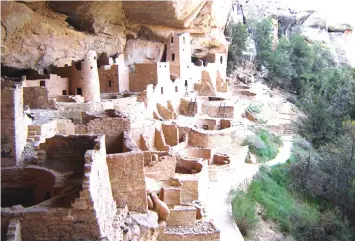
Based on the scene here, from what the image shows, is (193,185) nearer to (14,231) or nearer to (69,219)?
(69,219)

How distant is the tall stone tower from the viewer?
1767 centimetres

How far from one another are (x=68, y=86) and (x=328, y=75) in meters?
24.1

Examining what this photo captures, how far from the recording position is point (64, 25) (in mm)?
19609

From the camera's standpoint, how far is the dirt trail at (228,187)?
12500 millimetres

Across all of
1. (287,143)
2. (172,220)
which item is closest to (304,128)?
(287,143)

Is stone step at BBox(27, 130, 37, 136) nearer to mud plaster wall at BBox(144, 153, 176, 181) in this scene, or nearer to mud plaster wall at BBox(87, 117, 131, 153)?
mud plaster wall at BBox(87, 117, 131, 153)

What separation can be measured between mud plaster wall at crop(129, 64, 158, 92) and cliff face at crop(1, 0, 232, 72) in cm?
240

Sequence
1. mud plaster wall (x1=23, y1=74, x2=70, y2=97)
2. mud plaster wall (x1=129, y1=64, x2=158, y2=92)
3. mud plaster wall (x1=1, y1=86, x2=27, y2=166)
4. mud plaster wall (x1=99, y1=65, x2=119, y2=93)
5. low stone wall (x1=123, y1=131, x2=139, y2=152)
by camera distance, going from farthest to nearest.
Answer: mud plaster wall (x1=129, y1=64, x2=158, y2=92), mud plaster wall (x1=99, y1=65, x2=119, y2=93), mud plaster wall (x1=23, y1=74, x2=70, y2=97), low stone wall (x1=123, y1=131, x2=139, y2=152), mud plaster wall (x1=1, y1=86, x2=27, y2=166)

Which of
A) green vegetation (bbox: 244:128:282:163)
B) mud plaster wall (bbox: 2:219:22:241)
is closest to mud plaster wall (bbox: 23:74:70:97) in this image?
green vegetation (bbox: 244:128:282:163)

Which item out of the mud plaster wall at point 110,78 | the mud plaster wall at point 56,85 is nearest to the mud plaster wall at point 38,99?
the mud plaster wall at point 56,85

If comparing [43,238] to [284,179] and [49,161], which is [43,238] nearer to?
[49,161]

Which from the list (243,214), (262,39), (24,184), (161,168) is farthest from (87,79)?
(262,39)

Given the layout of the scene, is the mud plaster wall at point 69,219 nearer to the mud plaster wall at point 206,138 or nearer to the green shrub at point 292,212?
the green shrub at point 292,212

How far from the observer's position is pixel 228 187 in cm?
1554
